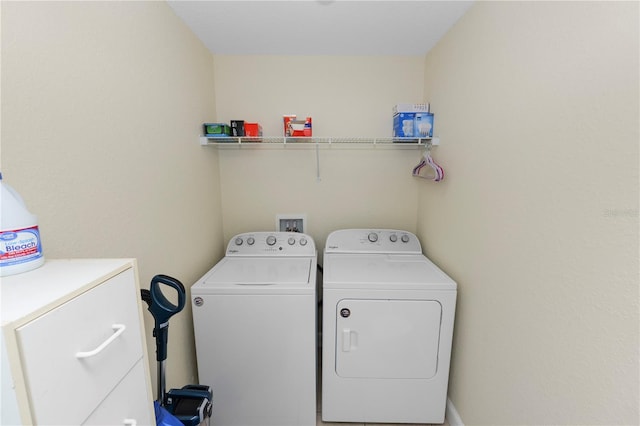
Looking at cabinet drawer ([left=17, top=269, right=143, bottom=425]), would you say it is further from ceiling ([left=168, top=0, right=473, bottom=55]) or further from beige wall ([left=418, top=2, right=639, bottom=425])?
ceiling ([left=168, top=0, right=473, bottom=55])

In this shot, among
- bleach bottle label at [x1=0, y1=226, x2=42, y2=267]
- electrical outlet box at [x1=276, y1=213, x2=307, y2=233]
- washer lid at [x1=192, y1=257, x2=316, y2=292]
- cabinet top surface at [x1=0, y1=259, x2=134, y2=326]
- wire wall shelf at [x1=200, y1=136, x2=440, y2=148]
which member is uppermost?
wire wall shelf at [x1=200, y1=136, x2=440, y2=148]

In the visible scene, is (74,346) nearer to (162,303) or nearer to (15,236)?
(15,236)

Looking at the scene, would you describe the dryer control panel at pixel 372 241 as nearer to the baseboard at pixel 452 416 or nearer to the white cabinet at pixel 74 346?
the baseboard at pixel 452 416

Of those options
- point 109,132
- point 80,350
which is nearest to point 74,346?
point 80,350

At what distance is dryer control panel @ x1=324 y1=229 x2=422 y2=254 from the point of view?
1997 mm

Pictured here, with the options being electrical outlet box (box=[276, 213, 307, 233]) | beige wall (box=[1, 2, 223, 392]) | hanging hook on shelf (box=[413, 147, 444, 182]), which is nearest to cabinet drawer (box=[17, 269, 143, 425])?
beige wall (box=[1, 2, 223, 392])

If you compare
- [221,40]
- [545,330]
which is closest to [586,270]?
[545,330]

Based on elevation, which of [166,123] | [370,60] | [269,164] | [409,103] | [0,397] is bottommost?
[0,397]

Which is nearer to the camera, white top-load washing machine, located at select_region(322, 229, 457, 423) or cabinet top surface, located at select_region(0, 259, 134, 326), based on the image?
cabinet top surface, located at select_region(0, 259, 134, 326)

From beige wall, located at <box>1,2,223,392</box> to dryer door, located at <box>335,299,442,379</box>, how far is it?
98cm

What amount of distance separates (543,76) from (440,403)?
1.77 meters

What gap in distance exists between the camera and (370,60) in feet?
6.50

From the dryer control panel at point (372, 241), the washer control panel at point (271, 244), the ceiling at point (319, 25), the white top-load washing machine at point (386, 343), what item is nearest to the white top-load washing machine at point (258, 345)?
the white top-load washing machine at point (386, 343)

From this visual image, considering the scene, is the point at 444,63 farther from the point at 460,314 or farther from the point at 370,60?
the point at 460,314
